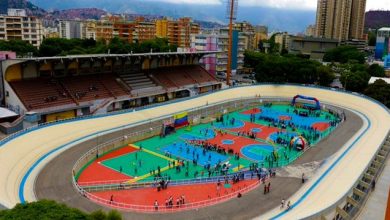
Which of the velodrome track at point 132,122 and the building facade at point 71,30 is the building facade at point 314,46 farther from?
the building facade at point 71,30

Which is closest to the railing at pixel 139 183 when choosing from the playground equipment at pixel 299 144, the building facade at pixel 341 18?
the playground equipment at pixel 299 144

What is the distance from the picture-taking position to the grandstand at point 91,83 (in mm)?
44750

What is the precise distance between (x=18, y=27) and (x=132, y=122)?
64.5m

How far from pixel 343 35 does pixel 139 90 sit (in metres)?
132

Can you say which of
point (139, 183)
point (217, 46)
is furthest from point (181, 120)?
point (217, 46)

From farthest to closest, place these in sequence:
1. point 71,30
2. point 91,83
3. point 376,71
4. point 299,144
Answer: point 71,30, point 376,71, point 91,83, point 299,144

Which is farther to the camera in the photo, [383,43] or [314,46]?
[314,46]

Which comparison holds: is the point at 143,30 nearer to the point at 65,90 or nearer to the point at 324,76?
the point at 324,76

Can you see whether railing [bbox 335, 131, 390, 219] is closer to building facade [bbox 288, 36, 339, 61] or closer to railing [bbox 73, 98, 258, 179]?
railing [bbox 73, 98, 258, 179]

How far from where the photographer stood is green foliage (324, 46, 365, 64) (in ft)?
341

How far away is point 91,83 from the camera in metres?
53.3

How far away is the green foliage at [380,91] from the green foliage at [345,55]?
40312 millimetres

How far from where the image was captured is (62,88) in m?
49.5

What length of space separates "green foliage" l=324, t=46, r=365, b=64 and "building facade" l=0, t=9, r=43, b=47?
81911 mm
